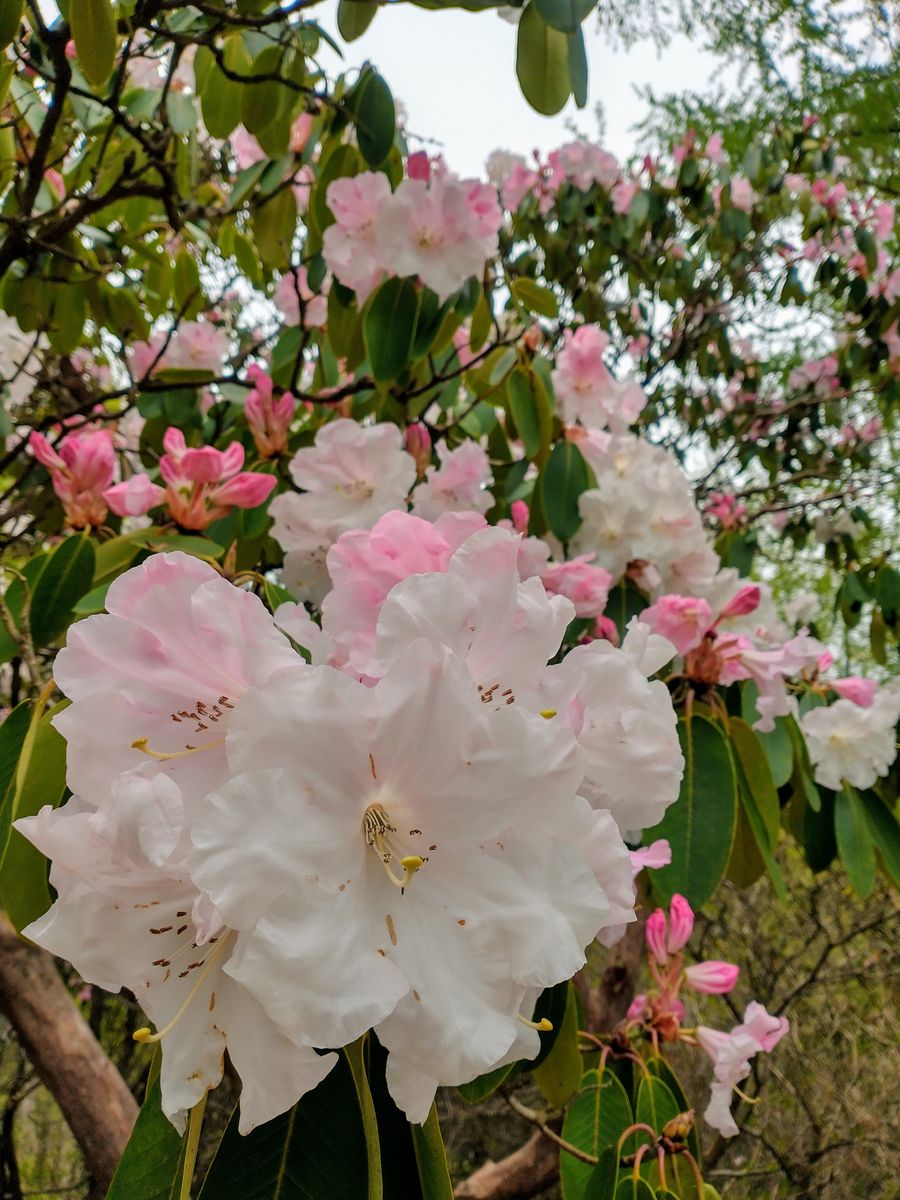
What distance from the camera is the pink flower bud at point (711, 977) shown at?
1182mm

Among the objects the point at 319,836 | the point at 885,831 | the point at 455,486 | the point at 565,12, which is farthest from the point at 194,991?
the point at 885,831

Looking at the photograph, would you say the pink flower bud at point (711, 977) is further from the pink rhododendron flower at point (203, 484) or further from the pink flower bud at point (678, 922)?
the pink rhododendron flower at point (203, 484)

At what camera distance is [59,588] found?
38.4 inches

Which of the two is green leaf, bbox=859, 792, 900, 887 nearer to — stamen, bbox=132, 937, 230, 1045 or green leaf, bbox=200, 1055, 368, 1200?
green leaf, bbox=200, 1055, 368, 1200

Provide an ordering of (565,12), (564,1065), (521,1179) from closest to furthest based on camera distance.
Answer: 1. (565,12)
2. (564,1065)
3. (521,1179)

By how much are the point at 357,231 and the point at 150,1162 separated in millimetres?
1314

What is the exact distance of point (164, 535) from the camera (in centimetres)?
109

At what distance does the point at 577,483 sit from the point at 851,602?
1538 millimetres

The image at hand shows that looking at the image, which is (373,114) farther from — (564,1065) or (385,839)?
(564,1065)

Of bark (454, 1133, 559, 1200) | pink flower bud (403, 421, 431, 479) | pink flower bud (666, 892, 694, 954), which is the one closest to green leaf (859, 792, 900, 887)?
pink flower bud (666, 892, 694, 954)

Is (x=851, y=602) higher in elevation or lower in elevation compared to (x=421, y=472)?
lower

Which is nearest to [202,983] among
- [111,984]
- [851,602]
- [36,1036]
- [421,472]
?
[111,984]

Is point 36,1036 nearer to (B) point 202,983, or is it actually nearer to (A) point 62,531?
(A) point 62,531

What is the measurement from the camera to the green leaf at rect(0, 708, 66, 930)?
0.67 metres
